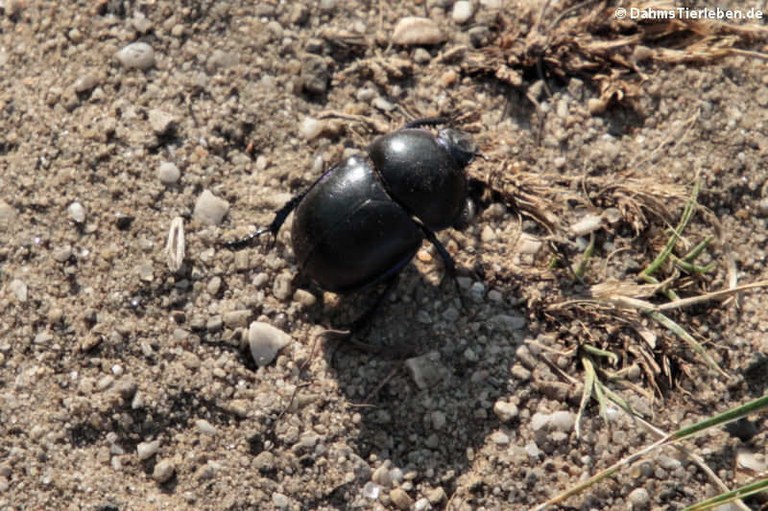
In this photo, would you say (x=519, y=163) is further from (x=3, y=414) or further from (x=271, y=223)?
(x=3, y=414)

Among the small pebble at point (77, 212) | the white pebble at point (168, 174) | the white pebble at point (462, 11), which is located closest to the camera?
the small pebble at point (77, 212)

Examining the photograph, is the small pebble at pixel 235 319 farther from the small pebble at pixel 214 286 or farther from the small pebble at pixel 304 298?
the small pebble at pixel 304 298

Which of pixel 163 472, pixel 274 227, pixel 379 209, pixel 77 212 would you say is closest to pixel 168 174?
pixel 77 212

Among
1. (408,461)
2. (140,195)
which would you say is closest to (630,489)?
(408,461)

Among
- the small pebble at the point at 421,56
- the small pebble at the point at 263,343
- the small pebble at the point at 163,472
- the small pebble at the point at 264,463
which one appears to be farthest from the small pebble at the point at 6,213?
the small pebble at the point at 421,56

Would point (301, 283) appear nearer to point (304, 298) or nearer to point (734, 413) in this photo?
point (304, 298)

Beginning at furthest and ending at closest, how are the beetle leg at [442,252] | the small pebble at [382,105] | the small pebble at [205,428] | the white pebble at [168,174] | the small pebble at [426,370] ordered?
the small pebble at [382,105] < the white pebble at [168,174] < the beetle leg at [442,252] < the small pebble at [426,370] < the small pebble at [205,428]
